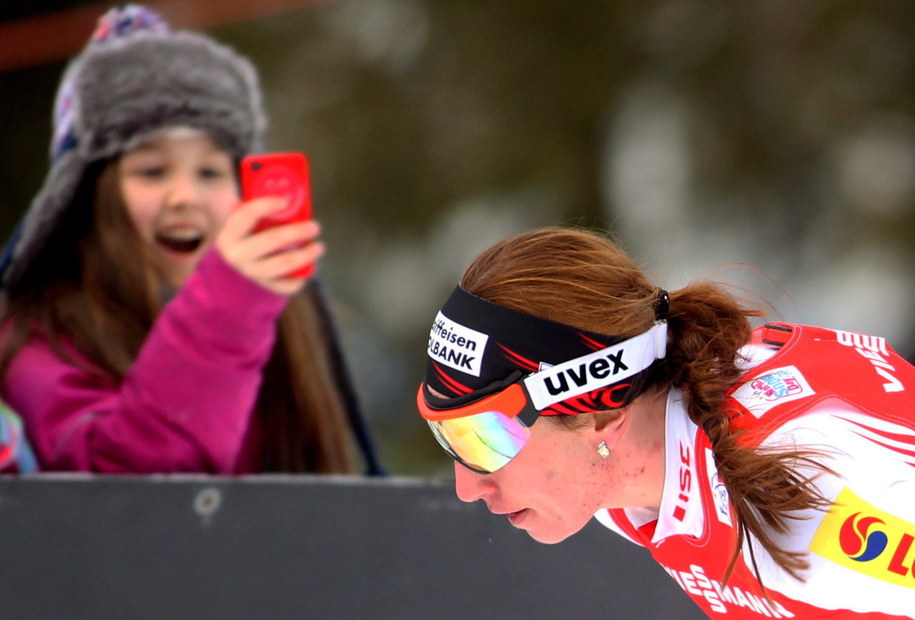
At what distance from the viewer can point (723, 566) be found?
1.86 m

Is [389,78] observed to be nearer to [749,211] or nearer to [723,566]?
[749,211]

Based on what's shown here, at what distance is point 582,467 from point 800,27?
642 cm

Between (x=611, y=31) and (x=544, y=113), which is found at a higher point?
(x=611, y=31)

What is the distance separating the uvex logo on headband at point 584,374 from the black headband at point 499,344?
0.01 m

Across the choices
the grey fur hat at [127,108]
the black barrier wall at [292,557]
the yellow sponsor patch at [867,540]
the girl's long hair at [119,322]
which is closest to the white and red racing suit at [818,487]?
the yellow sponsor patch at [867,540]

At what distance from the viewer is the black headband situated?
177 centimetres

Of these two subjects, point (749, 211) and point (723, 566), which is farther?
point (749, 211)

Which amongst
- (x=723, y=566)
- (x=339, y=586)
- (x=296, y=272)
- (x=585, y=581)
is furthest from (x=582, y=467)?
(x=296, y=272)

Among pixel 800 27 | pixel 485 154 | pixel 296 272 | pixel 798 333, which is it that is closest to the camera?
pixel 798 333

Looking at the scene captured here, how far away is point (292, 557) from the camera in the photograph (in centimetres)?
257

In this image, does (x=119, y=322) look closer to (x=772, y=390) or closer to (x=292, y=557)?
(x=292, y=557)

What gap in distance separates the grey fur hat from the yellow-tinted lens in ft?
5.40

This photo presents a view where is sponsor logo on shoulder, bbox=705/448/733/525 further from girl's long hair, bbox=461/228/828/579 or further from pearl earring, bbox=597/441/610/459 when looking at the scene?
pearl earring, bbox=597/441/610/459

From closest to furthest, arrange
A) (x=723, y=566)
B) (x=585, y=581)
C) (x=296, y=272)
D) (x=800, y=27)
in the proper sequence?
(x=723, y=566), (x=585, y=581), (x=296, y=272), (x=800, y=27)
